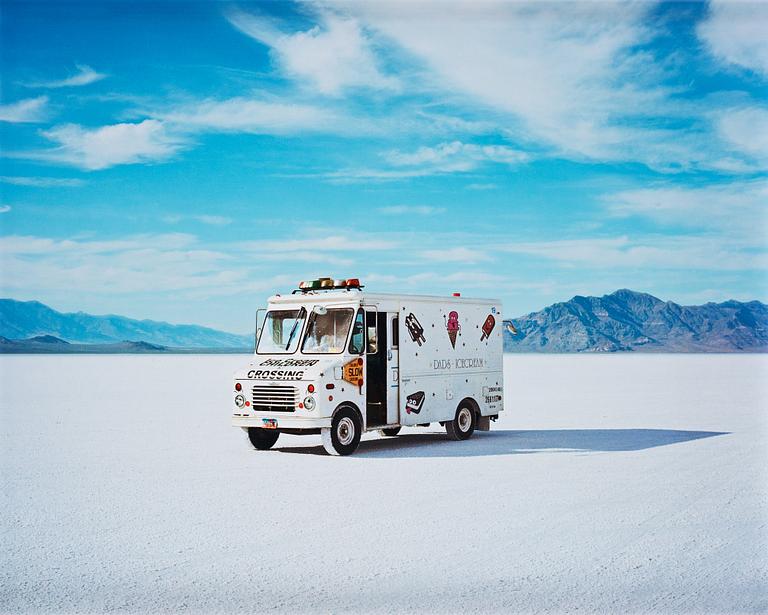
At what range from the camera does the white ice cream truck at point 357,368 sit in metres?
15.7

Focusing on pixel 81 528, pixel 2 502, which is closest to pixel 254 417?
pixel 2 502

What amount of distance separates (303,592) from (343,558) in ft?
3.51

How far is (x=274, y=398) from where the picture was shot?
15.9 metres

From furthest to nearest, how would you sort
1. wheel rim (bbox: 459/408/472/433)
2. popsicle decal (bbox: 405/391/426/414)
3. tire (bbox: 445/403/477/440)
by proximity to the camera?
wheel rim (bbox: 459/408/472/433) < tire (bbox: 445/403/477/440) < popsicle decal (bbox: 405/391/426/414)

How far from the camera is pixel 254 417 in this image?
1605 centimetres

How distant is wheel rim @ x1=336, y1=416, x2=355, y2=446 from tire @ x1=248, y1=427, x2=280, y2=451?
4.67 feet

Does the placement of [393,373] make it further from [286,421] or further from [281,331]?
[286,421]

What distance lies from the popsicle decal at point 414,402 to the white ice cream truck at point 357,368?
18 mm

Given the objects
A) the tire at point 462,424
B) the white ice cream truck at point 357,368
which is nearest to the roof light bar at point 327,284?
the white ice cream truck at point 357,368

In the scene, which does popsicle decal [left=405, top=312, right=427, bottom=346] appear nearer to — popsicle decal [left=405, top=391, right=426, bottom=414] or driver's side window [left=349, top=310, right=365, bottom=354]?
popsicle decal [left=405, top=391, right=426, bottom=414]

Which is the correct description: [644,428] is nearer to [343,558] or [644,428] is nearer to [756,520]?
[756,520]

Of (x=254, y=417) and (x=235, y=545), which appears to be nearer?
(x=235, y=545)

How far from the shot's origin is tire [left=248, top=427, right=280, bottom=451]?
54.7ft

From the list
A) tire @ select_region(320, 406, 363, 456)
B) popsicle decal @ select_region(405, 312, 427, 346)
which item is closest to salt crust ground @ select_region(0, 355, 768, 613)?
tire @ select_region(320, 406, 363, 456)
